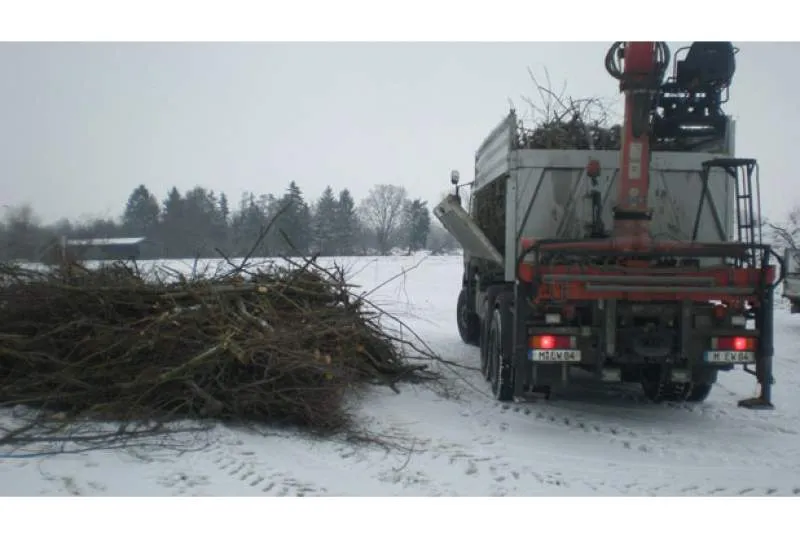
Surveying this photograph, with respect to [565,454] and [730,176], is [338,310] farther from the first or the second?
[730,176]

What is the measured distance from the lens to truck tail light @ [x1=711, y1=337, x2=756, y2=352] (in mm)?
6137

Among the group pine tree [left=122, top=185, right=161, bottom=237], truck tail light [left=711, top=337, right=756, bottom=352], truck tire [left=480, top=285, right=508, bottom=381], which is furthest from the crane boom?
pine tree [left=122, top=185, right=161, bottom=237]

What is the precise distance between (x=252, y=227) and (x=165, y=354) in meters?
12.5

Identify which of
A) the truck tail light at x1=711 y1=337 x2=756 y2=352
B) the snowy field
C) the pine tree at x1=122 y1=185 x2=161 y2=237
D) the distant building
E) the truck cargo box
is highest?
the pine tree at x1=122 y1=185 x2=161 y2=237

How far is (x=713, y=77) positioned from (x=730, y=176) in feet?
3.59

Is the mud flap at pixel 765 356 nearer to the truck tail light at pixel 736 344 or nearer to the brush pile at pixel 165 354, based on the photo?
the truck tail light at pixel 736 344

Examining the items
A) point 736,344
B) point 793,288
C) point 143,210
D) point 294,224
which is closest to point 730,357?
point 736,344

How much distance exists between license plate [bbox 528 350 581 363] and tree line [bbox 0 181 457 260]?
3326mm

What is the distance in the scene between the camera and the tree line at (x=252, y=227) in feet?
27.5

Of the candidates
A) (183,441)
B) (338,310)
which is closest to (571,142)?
(338,310)

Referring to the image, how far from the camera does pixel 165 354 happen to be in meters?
5.91

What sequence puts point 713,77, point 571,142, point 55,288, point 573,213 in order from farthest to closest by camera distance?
1. point 571,142
2. point 573,213
3. point 713,77
4. point 55,288

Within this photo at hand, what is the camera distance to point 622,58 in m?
6.61

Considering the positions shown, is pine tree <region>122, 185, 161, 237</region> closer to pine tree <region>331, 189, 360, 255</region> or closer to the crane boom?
pine tree <region>331, 189, 360, 255</region>
